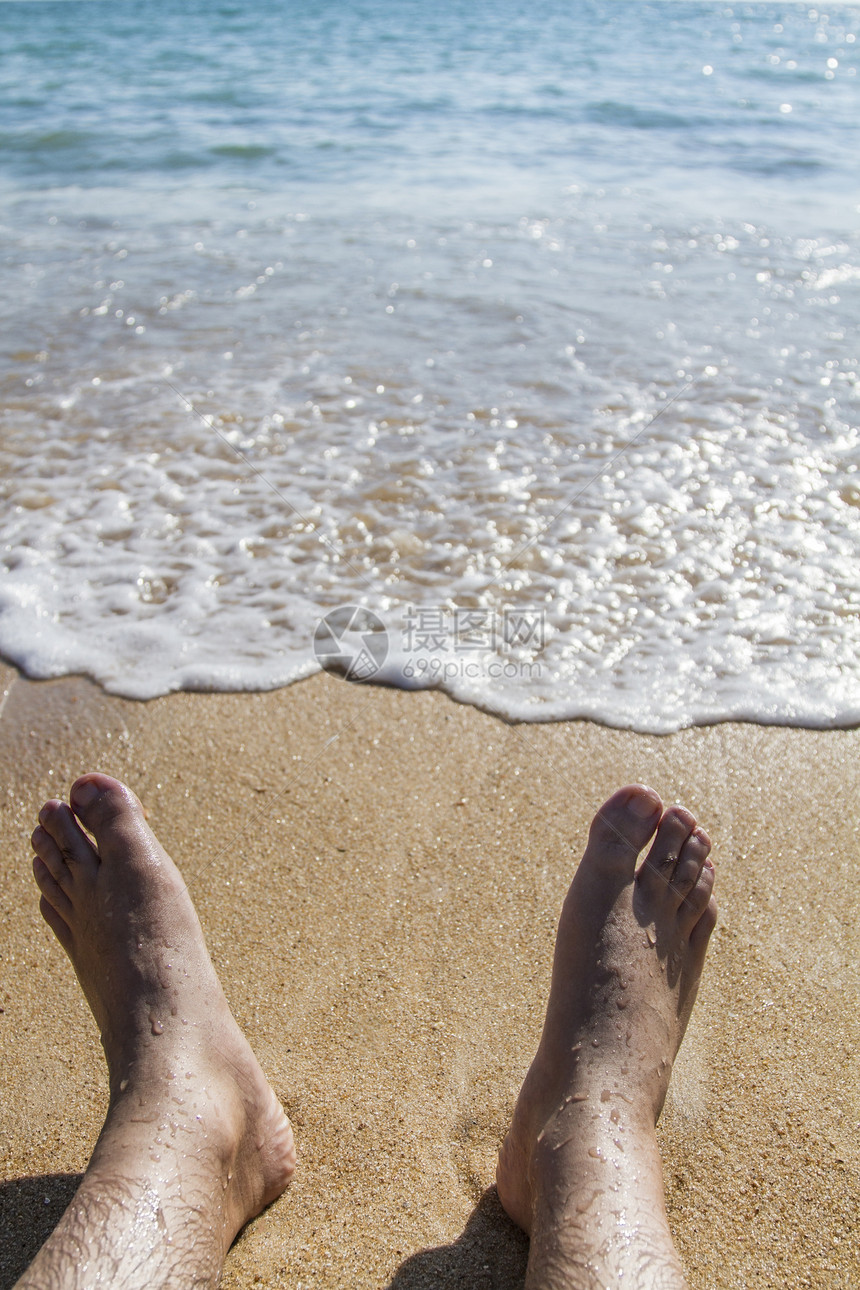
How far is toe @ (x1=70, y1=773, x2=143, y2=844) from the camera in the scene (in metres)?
1.66

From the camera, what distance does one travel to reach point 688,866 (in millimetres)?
1694

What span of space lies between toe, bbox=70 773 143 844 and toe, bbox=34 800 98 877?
0.10ft

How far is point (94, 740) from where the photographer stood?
2314 millimetres

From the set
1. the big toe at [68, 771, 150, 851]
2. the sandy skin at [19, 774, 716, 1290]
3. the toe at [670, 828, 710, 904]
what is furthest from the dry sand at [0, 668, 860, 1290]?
the big toe at [68, 771, 150, 851]

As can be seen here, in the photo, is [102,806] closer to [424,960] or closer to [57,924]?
[57,924]

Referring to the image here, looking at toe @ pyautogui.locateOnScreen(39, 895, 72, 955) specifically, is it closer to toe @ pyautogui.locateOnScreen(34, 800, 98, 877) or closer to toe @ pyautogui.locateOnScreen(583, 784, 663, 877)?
toe @ pyautogui.locateOnScreen(34, 800, 98, 877)

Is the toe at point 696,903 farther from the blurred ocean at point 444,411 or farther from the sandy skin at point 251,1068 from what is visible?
the blurred ocean at point 444,411

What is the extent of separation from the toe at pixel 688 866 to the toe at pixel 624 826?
3.5 inches

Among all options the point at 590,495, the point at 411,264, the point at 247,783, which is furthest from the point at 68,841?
the point at 411,264

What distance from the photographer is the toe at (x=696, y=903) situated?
65.4 inches

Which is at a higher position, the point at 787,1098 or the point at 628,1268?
the point at 628,1268

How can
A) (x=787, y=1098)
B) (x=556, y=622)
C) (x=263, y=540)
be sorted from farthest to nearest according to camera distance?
(x=263, y=540)
(x=556, y=622)
(x=787, y=1098)

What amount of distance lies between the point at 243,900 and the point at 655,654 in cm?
134

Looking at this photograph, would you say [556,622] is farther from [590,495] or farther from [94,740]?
[94,740]
